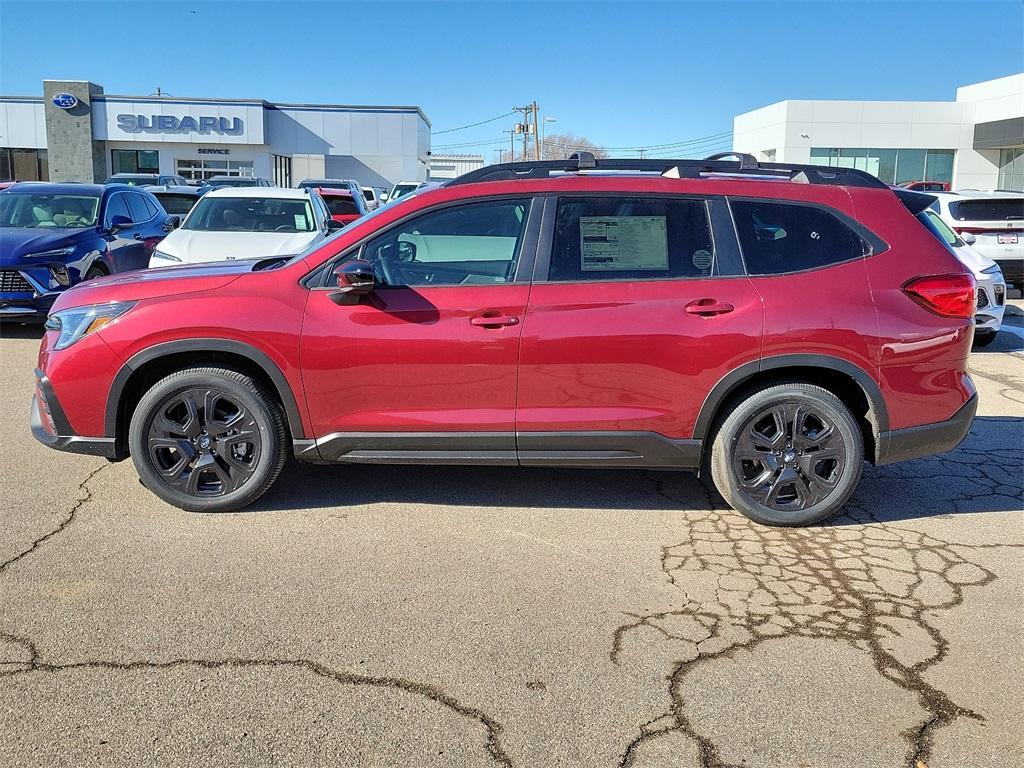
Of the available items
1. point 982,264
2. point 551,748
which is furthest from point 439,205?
point 982,264

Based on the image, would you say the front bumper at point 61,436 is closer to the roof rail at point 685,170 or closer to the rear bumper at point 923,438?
the roof rail at point 685,170

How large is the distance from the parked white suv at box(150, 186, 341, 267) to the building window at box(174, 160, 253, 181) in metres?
39.9

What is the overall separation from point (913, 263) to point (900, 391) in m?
0.67

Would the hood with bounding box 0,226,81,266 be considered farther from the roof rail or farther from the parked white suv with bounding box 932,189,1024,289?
the parked white suv with bounding box 932,189,1024,289

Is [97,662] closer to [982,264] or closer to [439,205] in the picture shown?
[439,205]

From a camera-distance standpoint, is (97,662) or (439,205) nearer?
(97,662)

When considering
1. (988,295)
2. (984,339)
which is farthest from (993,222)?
(988,295)

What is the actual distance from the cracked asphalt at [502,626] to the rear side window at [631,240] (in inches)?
52.8

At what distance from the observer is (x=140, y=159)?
161 feet

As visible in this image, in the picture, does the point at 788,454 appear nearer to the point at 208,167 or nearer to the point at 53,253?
the point at 53,253

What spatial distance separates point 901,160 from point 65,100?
45707 mm

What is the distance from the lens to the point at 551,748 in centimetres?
288

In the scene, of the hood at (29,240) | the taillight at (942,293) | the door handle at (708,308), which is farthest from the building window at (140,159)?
the taillight at (942,293)

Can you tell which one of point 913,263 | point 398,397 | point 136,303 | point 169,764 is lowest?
point 169,764
